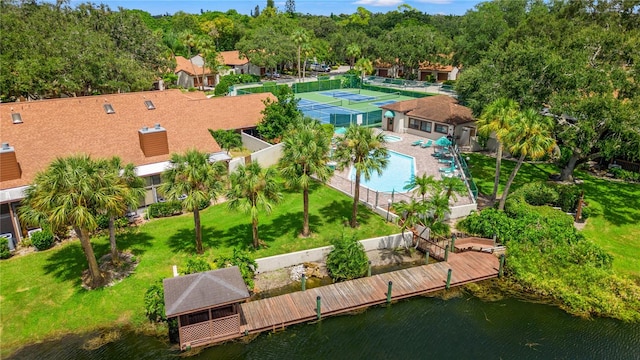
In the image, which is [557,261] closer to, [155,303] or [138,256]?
[155,303]

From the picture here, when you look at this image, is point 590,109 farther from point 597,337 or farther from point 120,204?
point 120,204

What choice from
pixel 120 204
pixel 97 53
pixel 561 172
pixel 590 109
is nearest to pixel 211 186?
pixel 120 204

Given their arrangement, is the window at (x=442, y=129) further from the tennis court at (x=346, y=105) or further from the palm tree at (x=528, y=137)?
the palm tree at (x=528, y=137)

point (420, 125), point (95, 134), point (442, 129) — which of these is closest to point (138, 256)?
point (95, 134)

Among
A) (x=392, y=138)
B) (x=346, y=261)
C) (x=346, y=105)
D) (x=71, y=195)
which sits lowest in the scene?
(x=346, y=261)

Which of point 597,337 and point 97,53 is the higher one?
point 97,53
